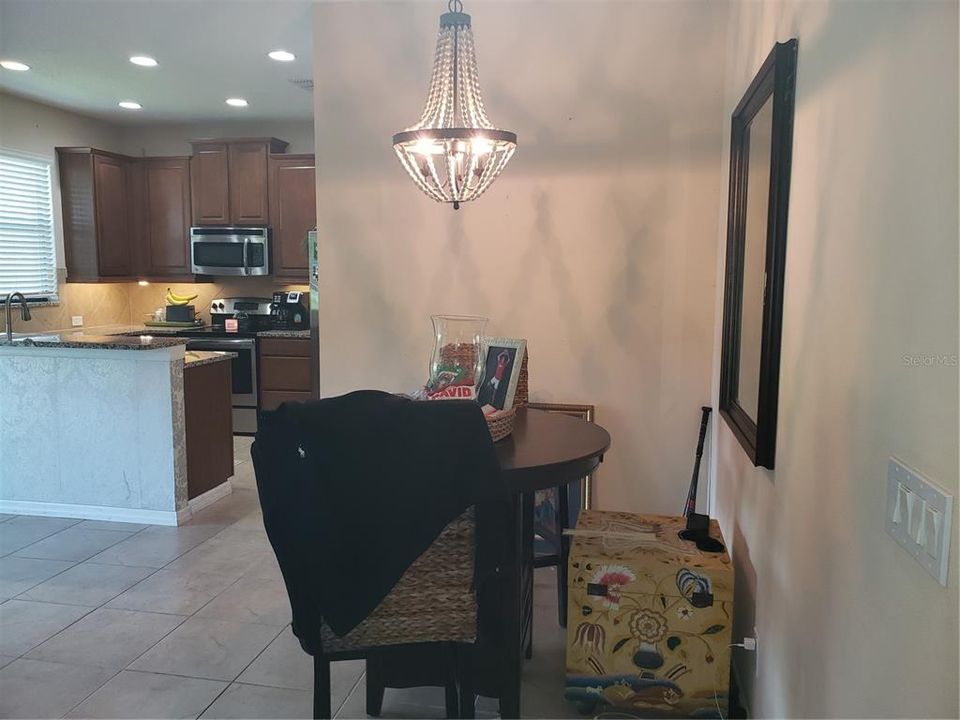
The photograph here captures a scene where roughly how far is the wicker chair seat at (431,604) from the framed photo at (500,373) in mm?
611

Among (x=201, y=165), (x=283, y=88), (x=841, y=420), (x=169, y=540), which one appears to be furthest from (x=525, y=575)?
(x=201, y=165)

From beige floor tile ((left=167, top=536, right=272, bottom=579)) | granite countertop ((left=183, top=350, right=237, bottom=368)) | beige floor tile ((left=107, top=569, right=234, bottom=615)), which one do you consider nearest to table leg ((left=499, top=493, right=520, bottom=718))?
beige floor tile ((left=107, top=569, right=234, bottom=615))

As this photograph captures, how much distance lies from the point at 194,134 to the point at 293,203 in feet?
4.62

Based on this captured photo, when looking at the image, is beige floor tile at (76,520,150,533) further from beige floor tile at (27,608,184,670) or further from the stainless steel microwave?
the stainless steel microwave

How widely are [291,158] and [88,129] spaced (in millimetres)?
1890

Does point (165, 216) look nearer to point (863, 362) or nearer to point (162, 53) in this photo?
point (162, 53)

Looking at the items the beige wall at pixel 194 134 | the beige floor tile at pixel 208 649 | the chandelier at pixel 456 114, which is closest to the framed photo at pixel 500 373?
the chandelier at pixel 456 114

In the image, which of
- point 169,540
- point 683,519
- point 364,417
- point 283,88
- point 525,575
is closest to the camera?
point 364,417

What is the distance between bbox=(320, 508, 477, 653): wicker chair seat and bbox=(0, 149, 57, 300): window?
506 centimetres

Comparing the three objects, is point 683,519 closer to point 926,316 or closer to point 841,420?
point 841,420

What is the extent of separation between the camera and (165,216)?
244 inches

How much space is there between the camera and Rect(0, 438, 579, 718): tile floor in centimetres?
227

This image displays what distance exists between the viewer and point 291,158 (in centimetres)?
584

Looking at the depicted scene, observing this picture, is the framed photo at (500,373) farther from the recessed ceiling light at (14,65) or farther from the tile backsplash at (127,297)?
the tile backsplash at (127,297)
